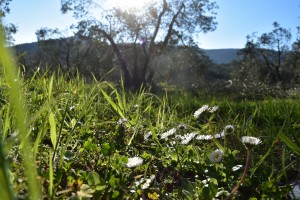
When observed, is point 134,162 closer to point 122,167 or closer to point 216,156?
point 122,167

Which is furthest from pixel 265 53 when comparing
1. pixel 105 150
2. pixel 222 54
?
pixel 222 54

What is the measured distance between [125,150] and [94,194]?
85 cm

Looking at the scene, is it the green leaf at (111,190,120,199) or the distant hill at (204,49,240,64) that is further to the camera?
the distant hill at (204,49,240,64)

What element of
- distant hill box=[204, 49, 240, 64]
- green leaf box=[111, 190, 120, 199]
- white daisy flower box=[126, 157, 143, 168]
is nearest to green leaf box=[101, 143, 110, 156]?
white daisy flower box=[126, 157, 143, 168]

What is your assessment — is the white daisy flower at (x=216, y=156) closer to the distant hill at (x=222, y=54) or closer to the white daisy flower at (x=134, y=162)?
the white daisy flower at (x=134, y=162)

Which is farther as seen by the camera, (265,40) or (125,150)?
(265,40)

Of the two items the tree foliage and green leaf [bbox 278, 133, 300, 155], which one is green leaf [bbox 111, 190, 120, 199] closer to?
green leaf [bbox 278, 133, 300, 155]

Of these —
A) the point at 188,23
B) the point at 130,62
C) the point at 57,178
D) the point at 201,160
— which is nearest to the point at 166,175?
the point at 201,160

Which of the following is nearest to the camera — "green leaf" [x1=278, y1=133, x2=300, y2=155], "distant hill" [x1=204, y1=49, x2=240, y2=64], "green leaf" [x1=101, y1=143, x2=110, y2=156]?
"green leaf" [x1=278, y1=133, x2=300, y2=155]

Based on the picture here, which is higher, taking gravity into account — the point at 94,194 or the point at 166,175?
the point at 94,194

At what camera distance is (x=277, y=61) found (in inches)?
1522

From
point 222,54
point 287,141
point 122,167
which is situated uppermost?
point 287,141

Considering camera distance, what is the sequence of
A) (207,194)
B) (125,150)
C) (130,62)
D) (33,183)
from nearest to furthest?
(33,183), (207,194), (125,150), (130,62)

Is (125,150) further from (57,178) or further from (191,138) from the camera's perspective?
(57,178)
